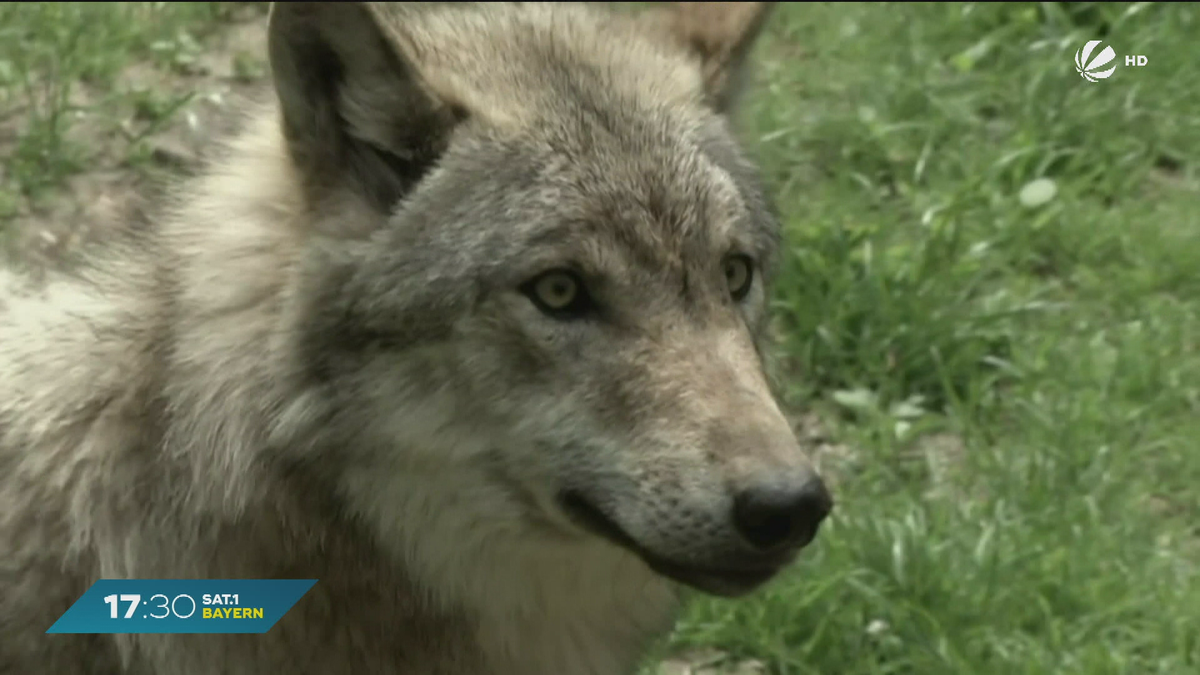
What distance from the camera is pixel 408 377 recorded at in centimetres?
278

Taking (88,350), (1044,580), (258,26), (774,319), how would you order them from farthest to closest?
(258,26) → (774,319) → (1044,580) → (88,350)

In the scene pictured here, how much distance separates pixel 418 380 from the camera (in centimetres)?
278

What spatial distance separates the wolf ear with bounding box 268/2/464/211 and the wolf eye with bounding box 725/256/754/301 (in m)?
0.60

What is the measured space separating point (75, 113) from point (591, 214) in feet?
11.6

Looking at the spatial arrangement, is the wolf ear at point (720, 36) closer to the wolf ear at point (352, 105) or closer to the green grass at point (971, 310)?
the wolf ear at point (352, 105)

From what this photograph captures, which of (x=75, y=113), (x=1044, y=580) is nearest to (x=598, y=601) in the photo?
(x=1044, y=580)

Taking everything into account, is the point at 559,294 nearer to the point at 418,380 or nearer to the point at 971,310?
the point at 418,380

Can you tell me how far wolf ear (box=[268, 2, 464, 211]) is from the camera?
8.92 ft

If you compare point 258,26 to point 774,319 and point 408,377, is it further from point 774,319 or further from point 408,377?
point 408,377

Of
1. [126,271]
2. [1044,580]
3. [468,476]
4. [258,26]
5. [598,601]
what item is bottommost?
[1044,580]

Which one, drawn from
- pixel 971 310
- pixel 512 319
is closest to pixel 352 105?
pixel 512 319

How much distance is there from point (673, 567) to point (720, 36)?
130cm

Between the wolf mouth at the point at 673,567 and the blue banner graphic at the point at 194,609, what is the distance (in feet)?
1.83

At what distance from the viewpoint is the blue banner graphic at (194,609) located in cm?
294
